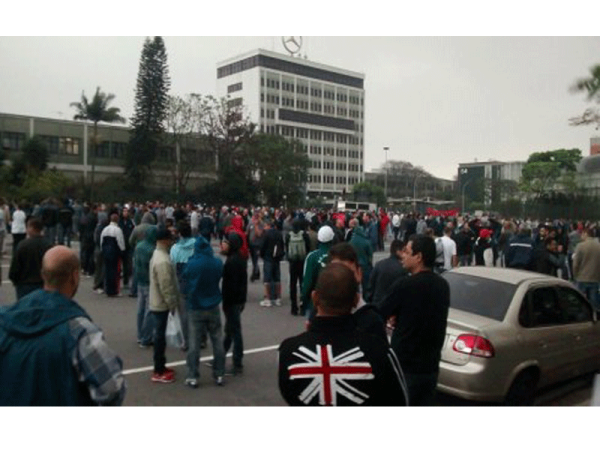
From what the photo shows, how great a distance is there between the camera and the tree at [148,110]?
5772cm

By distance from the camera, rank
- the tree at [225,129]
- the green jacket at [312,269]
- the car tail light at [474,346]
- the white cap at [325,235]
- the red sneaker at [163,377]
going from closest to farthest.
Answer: the car tail light at [474,346], the red sneaker at [163,377], the green jacket at [312,269], the white cap at [325,235], the tree at [225,129]

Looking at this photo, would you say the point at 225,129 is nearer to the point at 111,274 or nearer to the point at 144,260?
→ the point at 111,274

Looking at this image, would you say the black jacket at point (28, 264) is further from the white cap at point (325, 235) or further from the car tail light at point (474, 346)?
the car tail light at point (474, 346)

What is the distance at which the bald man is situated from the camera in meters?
2.88

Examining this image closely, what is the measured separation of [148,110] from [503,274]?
55396 mm

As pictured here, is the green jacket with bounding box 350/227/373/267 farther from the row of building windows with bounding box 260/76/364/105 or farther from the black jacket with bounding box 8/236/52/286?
the row of building windows with bounding box 260/76/364/105

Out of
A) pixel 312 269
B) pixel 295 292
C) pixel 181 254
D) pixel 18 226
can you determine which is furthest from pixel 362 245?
pixel 18 226

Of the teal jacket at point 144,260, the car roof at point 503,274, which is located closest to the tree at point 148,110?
the teal jacket at point 144,260

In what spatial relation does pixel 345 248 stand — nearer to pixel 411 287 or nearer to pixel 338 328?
pixel 411 287

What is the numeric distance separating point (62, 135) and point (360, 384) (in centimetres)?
6899

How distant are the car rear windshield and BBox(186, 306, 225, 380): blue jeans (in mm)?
2819

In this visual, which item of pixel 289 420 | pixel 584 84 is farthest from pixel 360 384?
pixel 584 84

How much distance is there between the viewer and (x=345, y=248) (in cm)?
503

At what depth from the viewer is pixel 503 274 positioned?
711cm
